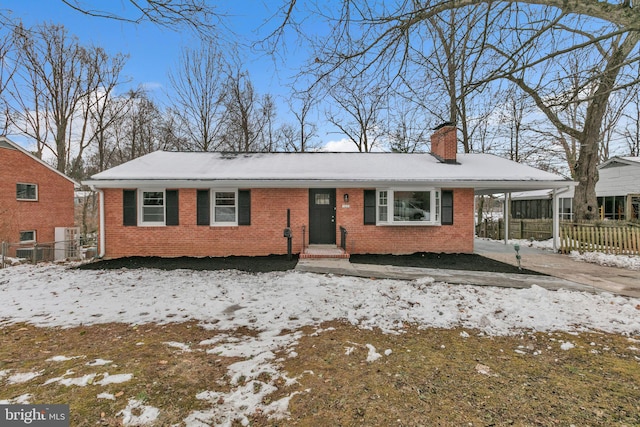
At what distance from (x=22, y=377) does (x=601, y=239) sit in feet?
49.5

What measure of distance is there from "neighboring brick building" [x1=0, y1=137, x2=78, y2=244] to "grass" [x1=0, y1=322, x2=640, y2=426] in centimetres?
1690

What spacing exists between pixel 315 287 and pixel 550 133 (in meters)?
17.2

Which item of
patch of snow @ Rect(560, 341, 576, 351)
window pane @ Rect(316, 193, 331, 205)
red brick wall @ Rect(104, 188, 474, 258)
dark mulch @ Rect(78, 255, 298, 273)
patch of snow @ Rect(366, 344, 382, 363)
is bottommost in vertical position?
patch of snow @ Rect(560, 341, 576, 351)

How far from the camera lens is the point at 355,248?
10461mm

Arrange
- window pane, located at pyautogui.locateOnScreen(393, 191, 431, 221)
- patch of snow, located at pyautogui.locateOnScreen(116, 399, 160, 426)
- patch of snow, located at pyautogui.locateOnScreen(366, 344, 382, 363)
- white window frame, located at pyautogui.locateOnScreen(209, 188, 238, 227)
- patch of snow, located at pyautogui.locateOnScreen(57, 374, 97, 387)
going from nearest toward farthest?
patch of snow, located at pyautogui.locateOnScreen(116, 399, 160, 426)
patch of snow, located at pyautogui.locateOnScreen(57, 374, 97, 387)
patch of snow, located at pyautogui.locateOnScreen(366, 344, 382, 363)
white window frame, located at pyautogui.locateOnScreen(209, 188, 238, 227)
window pane, located at pyautogui.locateOnScreen(393, 191, 431, 221)

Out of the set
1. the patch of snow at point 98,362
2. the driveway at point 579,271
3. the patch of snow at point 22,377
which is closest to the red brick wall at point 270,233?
the driveway at point 579,271

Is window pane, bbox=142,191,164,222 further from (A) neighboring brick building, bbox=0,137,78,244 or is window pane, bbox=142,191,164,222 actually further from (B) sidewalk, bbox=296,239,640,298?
(A) neighboring brick building, bbox=0,137,78,244

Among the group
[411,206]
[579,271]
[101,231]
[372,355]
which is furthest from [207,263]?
[579,271]

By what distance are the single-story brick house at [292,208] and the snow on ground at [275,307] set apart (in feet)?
10.4

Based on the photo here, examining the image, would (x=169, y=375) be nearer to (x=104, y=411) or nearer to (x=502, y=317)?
(x=104, y=411)

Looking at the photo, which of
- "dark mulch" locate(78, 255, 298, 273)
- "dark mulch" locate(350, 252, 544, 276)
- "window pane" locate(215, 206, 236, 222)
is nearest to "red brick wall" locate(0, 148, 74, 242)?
"dark mulch" locate(78, 255, 298, 273)

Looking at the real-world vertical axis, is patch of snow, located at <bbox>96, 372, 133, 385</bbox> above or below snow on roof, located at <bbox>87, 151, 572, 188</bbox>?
below

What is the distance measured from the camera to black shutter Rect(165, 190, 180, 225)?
10188 mm

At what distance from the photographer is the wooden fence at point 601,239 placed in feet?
33.3
